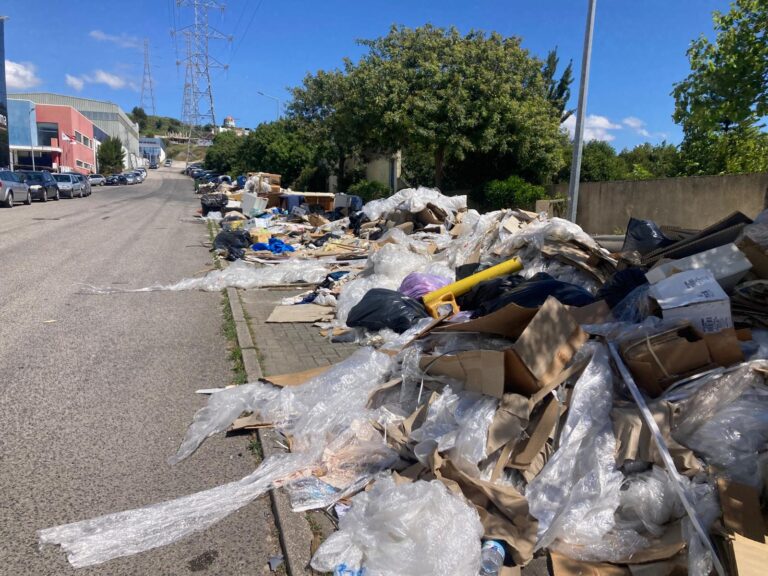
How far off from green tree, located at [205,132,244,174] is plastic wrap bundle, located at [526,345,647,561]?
58.3 m

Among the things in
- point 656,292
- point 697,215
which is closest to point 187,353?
point 656,292

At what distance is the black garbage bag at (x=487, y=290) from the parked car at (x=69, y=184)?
32.4 metres

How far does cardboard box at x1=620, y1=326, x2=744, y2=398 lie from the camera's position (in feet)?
10.6

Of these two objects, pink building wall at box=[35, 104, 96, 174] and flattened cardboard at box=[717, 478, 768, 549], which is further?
pink building wall at box=[35, 104, 96, 174]

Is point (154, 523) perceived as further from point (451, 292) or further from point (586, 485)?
point (451, 292)

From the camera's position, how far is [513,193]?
19.2 metres

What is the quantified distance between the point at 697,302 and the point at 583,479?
4.50ft

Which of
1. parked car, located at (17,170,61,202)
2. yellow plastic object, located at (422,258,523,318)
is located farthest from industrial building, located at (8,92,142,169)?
yellow plastic object, located at (422,258,523,318)

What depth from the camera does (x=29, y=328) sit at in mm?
6613

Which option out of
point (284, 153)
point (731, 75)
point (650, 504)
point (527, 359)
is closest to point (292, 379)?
point (527, 359)

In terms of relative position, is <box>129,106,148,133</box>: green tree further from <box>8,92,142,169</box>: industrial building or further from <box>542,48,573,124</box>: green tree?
<box>542,48,573,124</box>: green tree

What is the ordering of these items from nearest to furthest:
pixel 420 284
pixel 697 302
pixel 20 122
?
pixel 697 302
pixel 420 284
pixel 20 122

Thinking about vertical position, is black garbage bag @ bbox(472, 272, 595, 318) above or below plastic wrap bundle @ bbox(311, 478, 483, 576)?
above

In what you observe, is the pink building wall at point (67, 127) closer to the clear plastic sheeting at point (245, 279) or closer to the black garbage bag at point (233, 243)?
the black garbage bag at point (233, 243)
